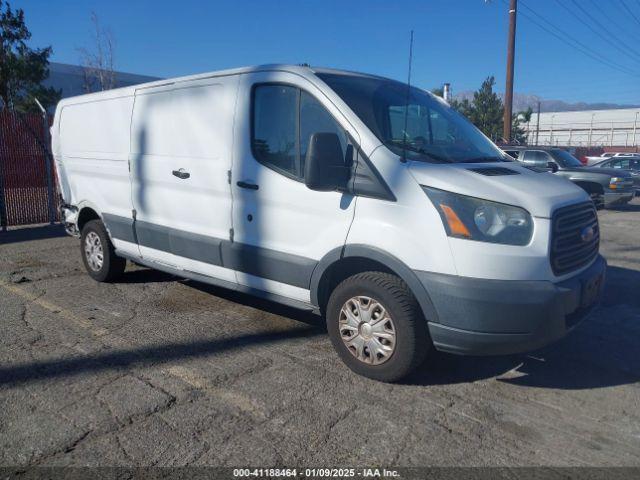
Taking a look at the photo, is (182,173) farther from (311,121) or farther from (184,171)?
(311,121)

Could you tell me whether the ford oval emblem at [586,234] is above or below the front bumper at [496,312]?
above

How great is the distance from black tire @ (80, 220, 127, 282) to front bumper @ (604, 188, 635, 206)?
42.5ft

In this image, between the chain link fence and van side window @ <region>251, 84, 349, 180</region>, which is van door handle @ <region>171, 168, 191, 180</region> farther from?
the chain link fence

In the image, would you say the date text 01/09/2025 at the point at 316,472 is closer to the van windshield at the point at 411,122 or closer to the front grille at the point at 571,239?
the front grille at the point at 571,239

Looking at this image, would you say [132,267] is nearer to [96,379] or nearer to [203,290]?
[203,290]

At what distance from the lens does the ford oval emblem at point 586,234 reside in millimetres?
3869

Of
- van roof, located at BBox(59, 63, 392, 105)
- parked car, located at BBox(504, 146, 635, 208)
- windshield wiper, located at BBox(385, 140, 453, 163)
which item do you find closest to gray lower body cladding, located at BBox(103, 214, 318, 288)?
windshield wiper, located at BBox(385, 140, 453, 163)

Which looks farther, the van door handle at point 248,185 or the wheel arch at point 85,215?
the wheel arch at point 85,215

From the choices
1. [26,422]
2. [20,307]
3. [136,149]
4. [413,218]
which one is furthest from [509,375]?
[20,307]

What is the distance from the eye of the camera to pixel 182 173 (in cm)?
501

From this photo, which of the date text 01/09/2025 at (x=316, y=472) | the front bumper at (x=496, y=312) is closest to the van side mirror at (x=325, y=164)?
the front bumper at (x=496, y=312)

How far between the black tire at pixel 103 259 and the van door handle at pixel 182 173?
67.2 inches

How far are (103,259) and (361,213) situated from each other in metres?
3.84

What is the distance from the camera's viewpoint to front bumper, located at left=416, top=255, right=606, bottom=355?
334 cm
